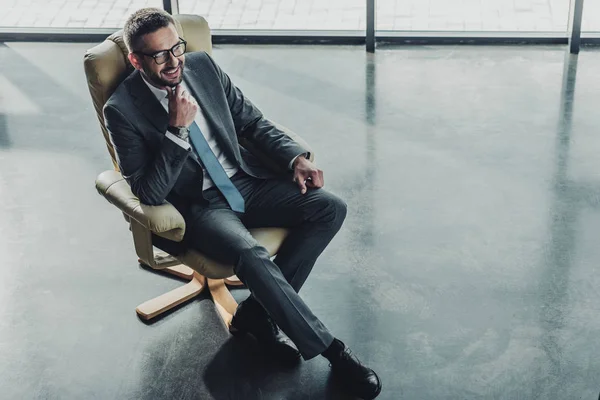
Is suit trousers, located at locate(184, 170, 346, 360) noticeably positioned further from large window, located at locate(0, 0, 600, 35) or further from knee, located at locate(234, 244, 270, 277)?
large window, located at locate(0, 0, 600, 35)

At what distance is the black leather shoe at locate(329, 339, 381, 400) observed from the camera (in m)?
3.02

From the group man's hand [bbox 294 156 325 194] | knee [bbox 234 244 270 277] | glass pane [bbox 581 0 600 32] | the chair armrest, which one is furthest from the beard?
glass pane [bbox 581 0 600 32]

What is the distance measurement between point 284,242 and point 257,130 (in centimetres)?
50

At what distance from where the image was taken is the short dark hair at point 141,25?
3.03 metres

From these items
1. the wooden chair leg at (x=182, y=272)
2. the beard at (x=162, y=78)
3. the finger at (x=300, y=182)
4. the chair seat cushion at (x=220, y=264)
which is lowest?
the wooden chair leg at (x=182, y=272)

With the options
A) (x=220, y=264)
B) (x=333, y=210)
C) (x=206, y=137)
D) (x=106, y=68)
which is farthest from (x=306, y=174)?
(x=106, y=68)

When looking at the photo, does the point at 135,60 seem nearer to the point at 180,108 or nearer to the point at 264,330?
the point at 180,108

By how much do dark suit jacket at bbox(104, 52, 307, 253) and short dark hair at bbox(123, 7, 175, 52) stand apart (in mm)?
159

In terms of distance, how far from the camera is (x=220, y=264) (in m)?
3.09

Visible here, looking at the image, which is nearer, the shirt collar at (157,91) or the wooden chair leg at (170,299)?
the shirt collar at (157,91)

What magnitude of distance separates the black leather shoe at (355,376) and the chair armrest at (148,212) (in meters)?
0.71

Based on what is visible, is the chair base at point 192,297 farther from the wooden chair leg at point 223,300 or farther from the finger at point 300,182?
the finger at point 300,182

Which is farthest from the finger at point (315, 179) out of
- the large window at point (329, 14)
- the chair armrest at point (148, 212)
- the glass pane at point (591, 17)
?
the glass pane at point (591, 17)

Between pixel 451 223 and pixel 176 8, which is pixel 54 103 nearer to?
pixel 176 8
